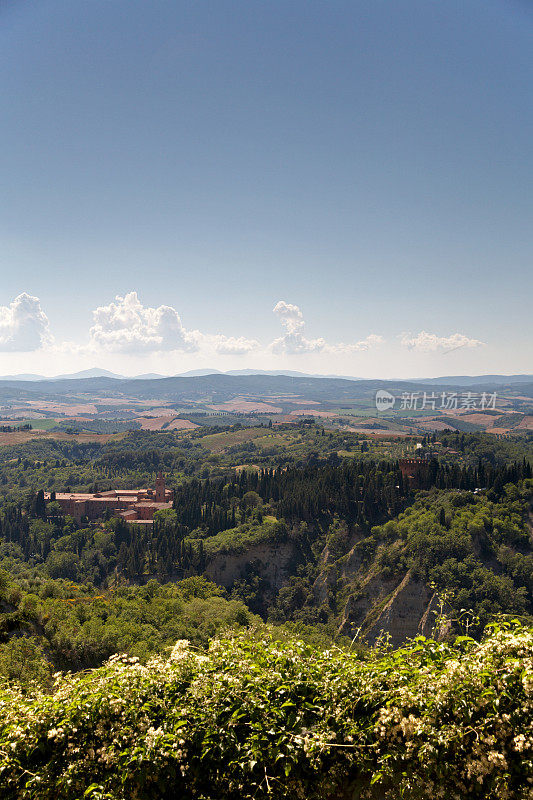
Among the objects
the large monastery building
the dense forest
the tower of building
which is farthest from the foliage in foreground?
the tower of building

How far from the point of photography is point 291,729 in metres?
7.24

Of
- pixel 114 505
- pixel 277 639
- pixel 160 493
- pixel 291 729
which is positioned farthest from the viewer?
pixel 160 493

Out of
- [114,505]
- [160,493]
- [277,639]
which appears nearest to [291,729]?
[277,639]

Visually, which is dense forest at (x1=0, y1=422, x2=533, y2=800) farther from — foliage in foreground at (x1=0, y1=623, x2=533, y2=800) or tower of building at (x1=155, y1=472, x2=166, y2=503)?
tower of building at (x1=155, y1=472, x2=166, y2=503)

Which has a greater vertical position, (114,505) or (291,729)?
(291,729)

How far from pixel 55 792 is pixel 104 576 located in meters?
102

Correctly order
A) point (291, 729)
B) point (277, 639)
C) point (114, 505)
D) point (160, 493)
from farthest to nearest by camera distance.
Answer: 1. point (160, 493)
2. point (114, 505)
3. point (277, 639)
4. point (291, 729)

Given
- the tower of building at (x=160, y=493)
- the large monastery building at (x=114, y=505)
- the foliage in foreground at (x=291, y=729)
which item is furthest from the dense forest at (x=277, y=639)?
the tower of building at (x=160, y=493)

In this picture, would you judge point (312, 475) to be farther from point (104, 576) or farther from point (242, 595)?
point (104, 576)

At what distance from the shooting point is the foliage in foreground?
6.27 meters

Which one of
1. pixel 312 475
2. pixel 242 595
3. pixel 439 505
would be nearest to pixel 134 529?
pixel 242 595

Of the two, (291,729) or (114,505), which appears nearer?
(291,729)

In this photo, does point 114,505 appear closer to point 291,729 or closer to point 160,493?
point 160,493

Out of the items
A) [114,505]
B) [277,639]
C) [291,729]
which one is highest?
[291,729]
